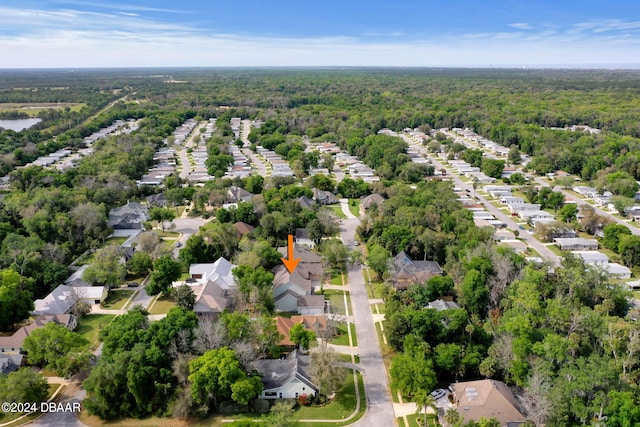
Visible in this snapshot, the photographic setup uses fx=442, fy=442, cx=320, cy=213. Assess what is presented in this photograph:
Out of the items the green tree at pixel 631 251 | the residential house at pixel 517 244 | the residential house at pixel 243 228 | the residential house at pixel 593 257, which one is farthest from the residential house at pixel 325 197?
the green tree at pixel 631 251

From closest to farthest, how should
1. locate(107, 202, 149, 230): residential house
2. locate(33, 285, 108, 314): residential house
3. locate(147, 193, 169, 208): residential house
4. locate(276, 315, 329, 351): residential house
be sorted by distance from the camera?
locate(276, 315, 329, 351): residential house
locate(33, 285, 108, 314): residential house
locate(107, 202, 149, 230): residential house
locate(147, 193, 169, 208): residential house

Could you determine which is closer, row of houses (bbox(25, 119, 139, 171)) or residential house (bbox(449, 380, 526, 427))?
residential house (bbox(449, 380, 526, 427))

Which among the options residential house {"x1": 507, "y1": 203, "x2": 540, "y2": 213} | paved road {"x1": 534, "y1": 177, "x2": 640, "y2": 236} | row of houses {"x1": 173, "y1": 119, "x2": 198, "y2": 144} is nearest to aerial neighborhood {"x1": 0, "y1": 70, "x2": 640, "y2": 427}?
residential house {"x1": 507, "y1": 203, "x2": 540, "y2": 213}

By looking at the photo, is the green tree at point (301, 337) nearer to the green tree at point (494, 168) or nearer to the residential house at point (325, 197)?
the residential house at point (325, 197)

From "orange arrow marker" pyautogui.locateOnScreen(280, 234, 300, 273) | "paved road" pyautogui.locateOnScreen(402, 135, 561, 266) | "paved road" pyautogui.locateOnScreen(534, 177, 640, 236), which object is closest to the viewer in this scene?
"orange arrow marker" pyautogui.locateOnScreen(280, 234, 300, 273)

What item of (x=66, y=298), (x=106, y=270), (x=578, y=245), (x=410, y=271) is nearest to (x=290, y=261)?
(x=410, y=271)

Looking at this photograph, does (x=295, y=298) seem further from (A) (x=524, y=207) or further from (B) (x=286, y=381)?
(A) (x=524, y=207)

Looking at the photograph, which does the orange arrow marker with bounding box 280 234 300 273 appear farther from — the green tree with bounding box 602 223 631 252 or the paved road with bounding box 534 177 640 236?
the paved road with bounding box 534 177 640 236
